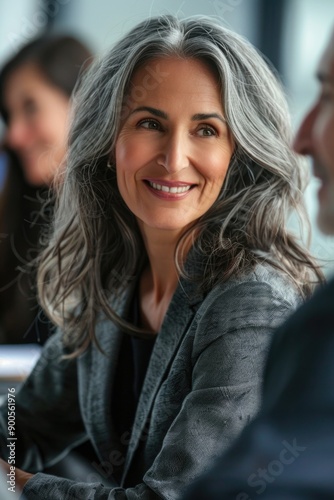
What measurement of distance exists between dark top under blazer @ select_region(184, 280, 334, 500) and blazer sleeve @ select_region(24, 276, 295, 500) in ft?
1.18

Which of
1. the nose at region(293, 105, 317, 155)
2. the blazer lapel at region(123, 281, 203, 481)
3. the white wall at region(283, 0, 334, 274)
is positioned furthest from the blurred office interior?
the nose at region(293, 105, 317, 155)

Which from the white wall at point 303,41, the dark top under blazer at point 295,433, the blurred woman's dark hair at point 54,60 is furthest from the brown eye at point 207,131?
the white wall at point 303,41

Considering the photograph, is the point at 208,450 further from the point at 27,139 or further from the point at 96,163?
the point at 27,139

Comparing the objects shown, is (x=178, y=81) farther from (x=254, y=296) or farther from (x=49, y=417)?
(x=49, y=417)

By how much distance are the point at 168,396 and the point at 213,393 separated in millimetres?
126

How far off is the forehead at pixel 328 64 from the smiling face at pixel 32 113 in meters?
1.57

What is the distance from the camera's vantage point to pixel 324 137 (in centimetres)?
66

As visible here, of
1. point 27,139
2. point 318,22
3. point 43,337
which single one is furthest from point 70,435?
point 318,22

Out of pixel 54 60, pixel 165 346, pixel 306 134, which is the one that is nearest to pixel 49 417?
pixel 165 346

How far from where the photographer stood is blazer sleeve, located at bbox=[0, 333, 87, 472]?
1342 mm

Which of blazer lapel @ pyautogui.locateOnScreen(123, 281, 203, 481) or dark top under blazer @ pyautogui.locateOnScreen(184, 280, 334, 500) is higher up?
dark top under blazer @ pyautogui.locateOnScreen(184, 280, 334, 500)

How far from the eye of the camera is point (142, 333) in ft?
4.17

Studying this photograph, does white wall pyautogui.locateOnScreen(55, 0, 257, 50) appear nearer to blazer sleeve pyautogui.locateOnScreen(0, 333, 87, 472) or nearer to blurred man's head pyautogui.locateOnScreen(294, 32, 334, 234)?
blazer sleeve pyautogui.locateOnScreen(0, 333, 87, 472)

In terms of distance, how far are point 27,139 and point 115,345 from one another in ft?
3.72
